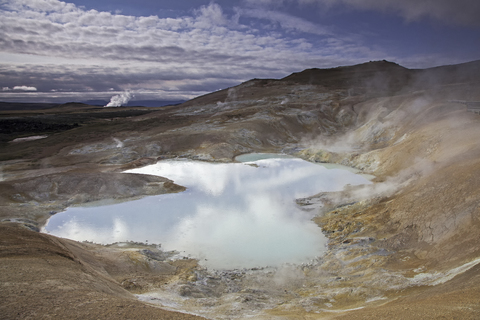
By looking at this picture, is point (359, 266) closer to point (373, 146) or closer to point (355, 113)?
point (373, 146)

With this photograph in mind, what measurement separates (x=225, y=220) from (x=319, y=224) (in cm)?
612

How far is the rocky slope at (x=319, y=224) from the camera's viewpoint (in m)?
10.0

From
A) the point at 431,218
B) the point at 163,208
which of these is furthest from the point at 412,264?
the point at 163,208

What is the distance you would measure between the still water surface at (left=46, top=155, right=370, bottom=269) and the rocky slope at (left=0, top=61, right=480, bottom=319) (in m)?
1.30

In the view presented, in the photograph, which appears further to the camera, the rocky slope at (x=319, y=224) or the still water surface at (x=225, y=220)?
the still water surface at (x=225, y=220)

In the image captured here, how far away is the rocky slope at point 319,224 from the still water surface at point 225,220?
1299 mm

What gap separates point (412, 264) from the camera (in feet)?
46.5

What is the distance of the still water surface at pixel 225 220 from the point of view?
17.3m

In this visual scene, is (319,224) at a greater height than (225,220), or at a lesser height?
lesser

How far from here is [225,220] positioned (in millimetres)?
20875

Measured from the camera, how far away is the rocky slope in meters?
10.0

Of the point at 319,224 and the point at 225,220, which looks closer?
the point at 319,224

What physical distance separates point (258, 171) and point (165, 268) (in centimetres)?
1832

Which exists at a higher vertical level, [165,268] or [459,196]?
[459,196]
